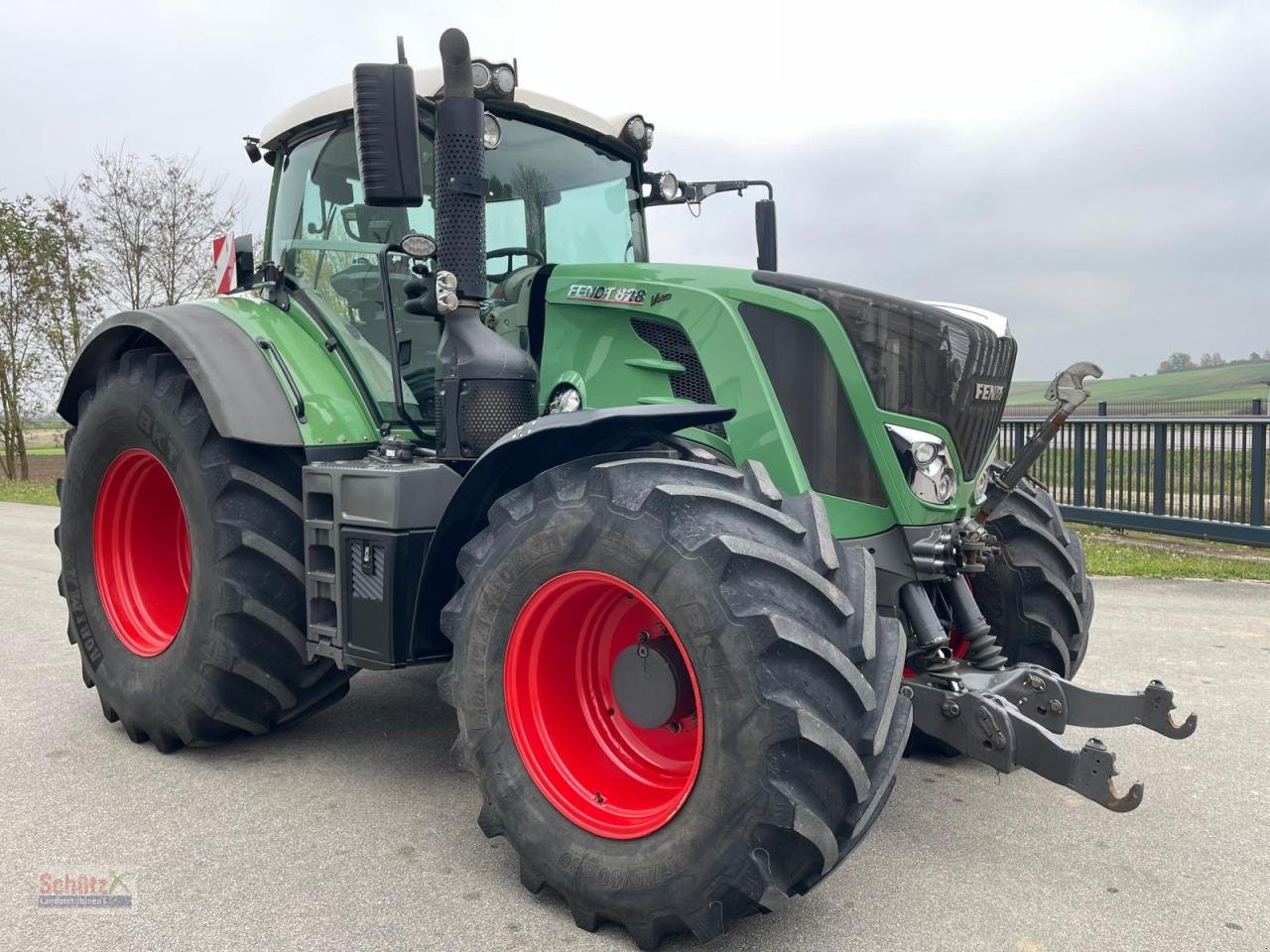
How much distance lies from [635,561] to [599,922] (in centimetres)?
93

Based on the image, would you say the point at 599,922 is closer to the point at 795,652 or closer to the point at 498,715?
the point at 498,715

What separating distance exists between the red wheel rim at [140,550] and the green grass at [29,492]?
1176cm

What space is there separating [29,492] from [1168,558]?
1852cm

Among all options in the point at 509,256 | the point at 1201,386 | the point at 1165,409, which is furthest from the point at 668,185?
the point at 1201,386

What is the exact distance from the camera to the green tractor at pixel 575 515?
249cm

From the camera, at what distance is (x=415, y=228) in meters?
3.96

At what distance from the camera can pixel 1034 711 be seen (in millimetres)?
3189

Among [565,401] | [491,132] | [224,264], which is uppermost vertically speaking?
[491,132]

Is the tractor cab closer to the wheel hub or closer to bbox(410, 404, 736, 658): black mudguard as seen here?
bbox(410, 404, 736, 658): black mudguard

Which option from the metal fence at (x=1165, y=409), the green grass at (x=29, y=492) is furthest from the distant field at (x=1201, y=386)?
the green grass at (x=29, y=492)

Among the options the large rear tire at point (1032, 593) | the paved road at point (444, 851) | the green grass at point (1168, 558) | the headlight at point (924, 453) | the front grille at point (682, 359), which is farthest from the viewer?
the green grass at point (1168, 558)

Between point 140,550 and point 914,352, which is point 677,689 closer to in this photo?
point 914,352

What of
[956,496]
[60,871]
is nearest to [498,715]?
[60,871]

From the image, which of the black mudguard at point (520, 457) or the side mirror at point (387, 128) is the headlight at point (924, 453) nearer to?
the black mudguard at point (520, 457)
